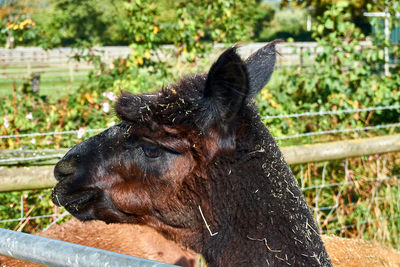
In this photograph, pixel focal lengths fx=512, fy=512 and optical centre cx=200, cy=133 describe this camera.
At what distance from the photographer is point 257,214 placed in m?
2.32

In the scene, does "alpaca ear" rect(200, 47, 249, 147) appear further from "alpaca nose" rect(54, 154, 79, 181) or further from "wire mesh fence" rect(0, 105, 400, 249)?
"wire mesh fence" rect(0, 105, 400, 249)

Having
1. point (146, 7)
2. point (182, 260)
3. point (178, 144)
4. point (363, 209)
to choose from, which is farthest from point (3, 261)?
point (146, 7)

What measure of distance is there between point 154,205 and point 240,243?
463 mm

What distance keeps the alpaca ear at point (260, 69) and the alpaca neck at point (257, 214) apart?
0.23m

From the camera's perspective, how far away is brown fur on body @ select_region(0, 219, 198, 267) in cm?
336

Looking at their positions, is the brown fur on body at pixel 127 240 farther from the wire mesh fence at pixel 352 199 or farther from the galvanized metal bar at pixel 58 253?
the galvanized metal bar at pixel 58 253

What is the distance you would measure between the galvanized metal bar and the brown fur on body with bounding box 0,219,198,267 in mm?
1826

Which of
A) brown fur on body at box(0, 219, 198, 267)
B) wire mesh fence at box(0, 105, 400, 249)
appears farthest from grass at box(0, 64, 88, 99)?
brown fur on body at box(0, 219, 198, 267)

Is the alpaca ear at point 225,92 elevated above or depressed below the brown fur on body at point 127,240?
above

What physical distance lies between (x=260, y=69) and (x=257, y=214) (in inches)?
28.7

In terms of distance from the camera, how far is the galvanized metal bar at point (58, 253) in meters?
1.33

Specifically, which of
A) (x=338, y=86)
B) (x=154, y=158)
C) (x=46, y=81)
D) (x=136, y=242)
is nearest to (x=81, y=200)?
(x=154, y=158)

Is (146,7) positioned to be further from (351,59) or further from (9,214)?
(9,214)

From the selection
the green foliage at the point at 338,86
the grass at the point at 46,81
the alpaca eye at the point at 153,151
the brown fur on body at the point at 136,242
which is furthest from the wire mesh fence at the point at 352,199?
the grass at the point at 46,81
